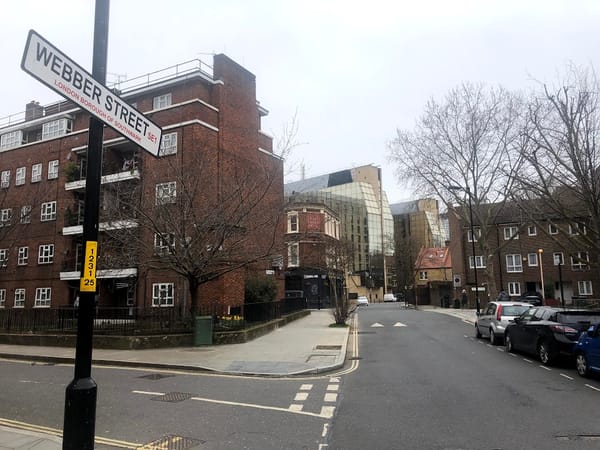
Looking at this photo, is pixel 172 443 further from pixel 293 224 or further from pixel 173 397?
pixel 293 224

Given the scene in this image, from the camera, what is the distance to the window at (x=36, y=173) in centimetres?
3327

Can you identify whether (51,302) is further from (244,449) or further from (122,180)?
(244,449)

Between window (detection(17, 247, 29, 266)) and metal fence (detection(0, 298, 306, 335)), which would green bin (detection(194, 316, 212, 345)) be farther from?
window (detection(17, 247, 29, 266))

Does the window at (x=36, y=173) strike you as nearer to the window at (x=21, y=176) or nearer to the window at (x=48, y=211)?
the window at (x=21, y=176)

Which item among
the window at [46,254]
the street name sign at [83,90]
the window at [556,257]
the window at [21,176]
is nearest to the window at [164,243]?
the street name sign at [83,90]

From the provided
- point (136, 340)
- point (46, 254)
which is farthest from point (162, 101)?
point (136, 340)

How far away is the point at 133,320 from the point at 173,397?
10.5 m

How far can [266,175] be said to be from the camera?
1917 centimetres

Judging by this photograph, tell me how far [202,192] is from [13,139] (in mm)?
25049

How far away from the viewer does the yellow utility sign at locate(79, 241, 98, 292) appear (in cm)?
468

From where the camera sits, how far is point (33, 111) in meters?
38.2

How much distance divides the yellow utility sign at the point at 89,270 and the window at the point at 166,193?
13.1 metres

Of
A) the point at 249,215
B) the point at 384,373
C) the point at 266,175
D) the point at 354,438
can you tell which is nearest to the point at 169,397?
the point at 354,438

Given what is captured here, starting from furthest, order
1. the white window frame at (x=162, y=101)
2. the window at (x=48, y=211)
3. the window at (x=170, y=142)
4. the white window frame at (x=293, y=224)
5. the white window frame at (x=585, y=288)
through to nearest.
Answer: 1. the white window frame at (x=293, y=224)
2. the white window frame at (x=585, y=288)
3. the window at (x=48, y=211)
4. the white window frame at (x=162, y=101)
5. the window at (x=170, y=142)
